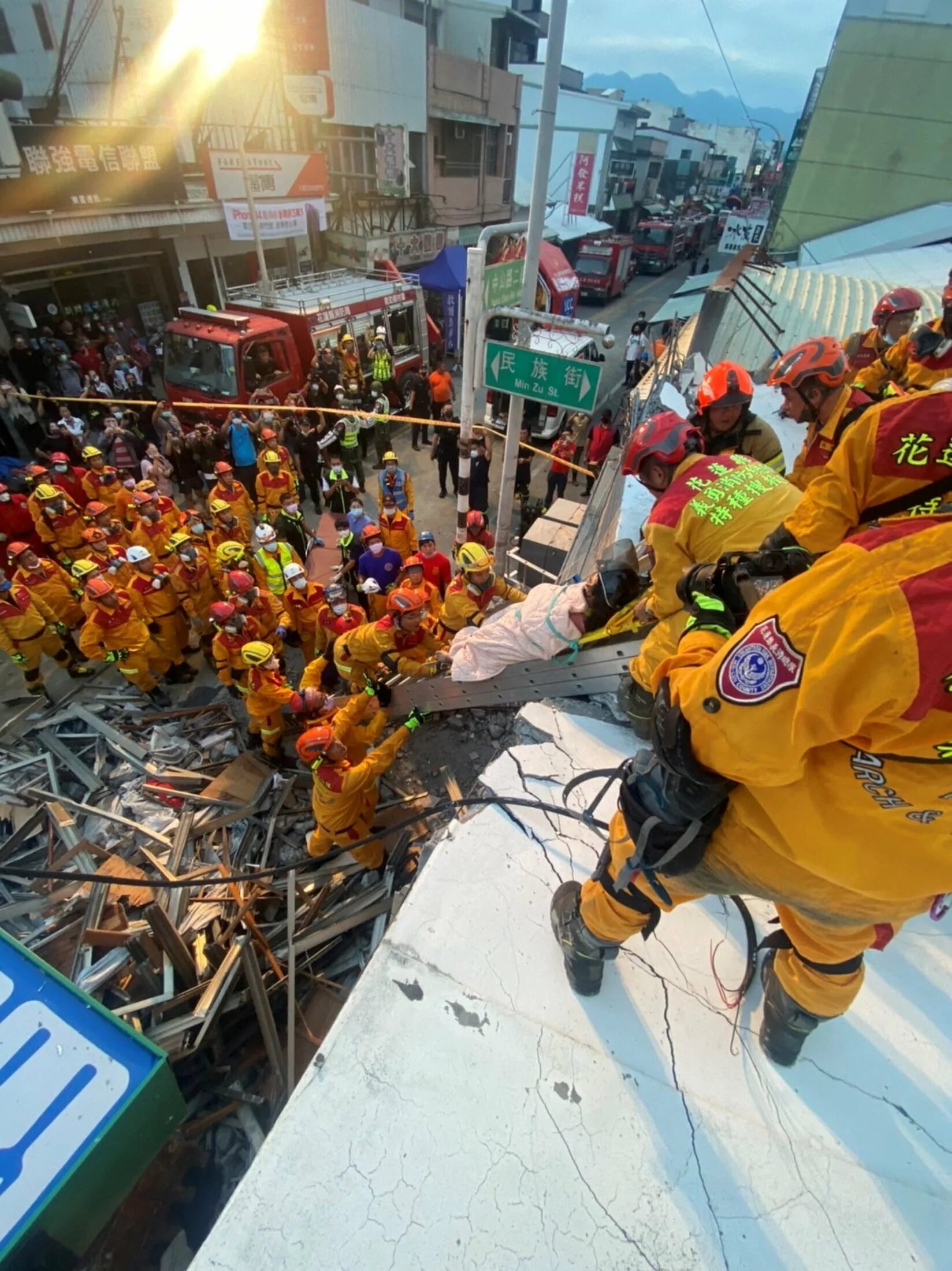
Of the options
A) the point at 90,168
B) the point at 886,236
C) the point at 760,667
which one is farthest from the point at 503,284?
the point at 886,236

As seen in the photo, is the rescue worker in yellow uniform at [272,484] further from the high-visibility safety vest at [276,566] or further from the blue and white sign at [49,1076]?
the blue and white sign at [49,1076]

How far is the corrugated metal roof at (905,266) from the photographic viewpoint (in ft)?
50.5

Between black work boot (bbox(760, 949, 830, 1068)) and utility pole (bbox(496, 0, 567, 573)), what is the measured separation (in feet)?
16.8

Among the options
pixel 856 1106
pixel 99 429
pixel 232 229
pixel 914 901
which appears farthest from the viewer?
pixel 232 229

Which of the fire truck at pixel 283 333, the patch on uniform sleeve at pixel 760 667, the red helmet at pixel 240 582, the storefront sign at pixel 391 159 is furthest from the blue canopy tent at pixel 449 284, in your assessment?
the patch on uniform sleeve at pixel 760 667

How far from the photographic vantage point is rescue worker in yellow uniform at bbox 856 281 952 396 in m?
4.34

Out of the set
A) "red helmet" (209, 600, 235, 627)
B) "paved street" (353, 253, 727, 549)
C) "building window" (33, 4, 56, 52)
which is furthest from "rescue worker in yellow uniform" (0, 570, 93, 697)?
"building window" (33, 4, 56, 52)

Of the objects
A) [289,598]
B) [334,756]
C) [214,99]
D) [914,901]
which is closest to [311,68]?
[214,99]

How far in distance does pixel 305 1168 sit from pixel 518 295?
7176 millimetres

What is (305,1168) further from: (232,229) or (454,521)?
(232,229)

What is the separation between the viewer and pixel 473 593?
5258mm

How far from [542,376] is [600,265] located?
2610cm

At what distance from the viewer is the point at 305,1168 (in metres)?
1.95

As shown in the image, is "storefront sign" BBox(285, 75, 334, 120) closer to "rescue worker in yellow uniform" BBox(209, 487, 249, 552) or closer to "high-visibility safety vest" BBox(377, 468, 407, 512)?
"high-visibility safety vest" BBox(377, 468, 407, 512)
